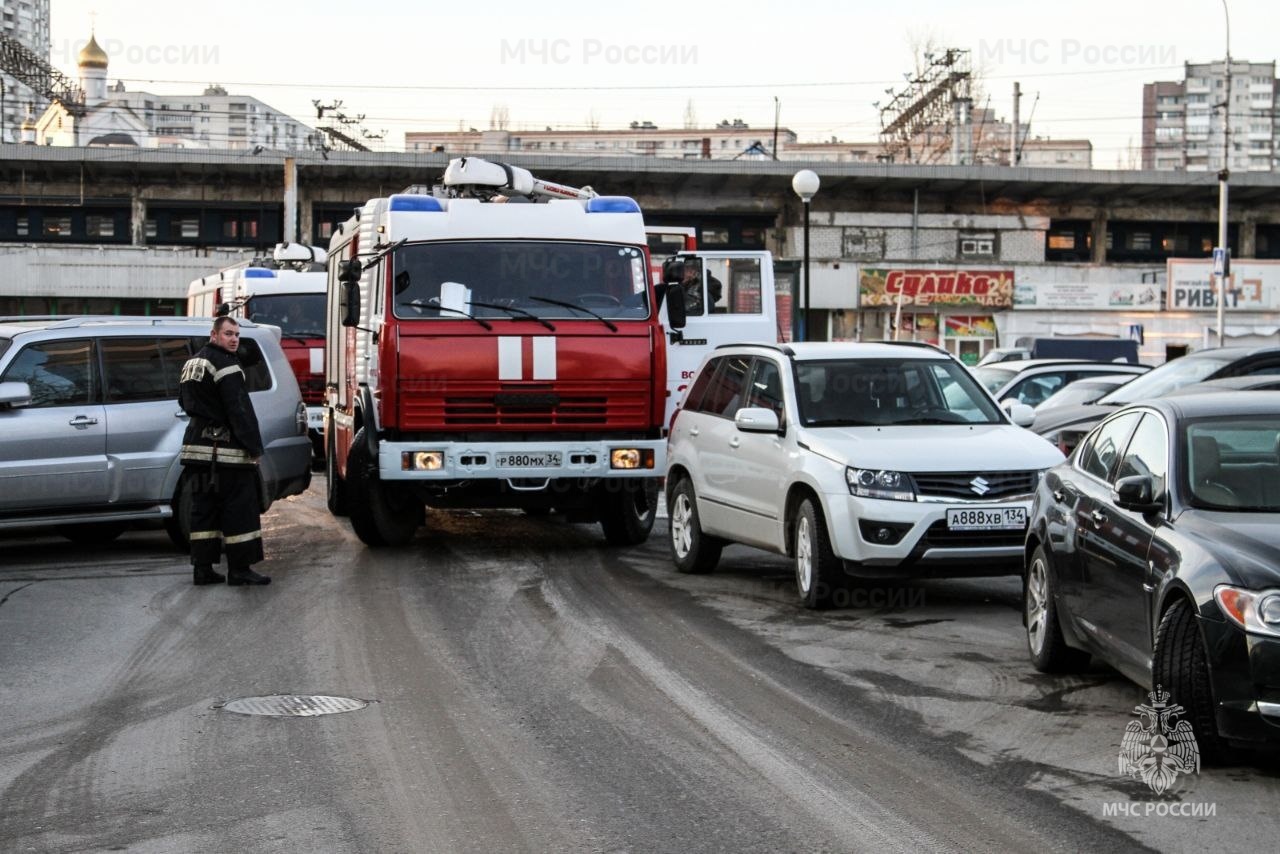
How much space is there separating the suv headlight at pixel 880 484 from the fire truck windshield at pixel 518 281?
376 centimetres

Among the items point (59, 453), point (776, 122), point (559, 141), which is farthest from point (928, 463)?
point (559, 141)

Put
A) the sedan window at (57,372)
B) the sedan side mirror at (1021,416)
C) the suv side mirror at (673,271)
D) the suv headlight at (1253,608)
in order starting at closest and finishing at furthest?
the suv headlight at (1253,608), the sedan side mirror at (1021,416), the sedan window at (57,372), the suv side mirror at (673,271)

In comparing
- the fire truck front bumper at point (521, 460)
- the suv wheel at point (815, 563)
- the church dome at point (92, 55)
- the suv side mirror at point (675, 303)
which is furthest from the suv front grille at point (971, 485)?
the church dome at point (92, 55)

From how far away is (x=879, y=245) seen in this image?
54.2 metres

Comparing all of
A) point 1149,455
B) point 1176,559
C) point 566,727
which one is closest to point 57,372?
point 566,727

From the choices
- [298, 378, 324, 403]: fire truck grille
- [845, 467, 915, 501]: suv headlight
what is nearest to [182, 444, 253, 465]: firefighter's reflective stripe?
[845, 467, 915, 501]: suv headlight

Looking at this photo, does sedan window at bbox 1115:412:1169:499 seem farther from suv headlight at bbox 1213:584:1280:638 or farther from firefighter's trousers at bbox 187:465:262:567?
firefighter's trousers at bbox 187:465:262:567

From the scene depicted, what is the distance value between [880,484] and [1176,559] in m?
3.78

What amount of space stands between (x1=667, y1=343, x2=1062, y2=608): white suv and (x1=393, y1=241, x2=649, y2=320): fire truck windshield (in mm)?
1118

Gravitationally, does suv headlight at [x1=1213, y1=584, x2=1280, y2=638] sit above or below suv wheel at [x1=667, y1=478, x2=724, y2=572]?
above

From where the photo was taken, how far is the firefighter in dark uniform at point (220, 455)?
11.9 metres

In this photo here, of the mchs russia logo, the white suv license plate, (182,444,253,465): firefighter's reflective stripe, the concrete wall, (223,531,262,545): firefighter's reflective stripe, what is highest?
the concrete wall

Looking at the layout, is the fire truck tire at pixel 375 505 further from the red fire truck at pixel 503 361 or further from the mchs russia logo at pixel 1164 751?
the mchs russia logo at pixel 1164 751

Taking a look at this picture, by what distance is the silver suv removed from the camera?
497 inches
